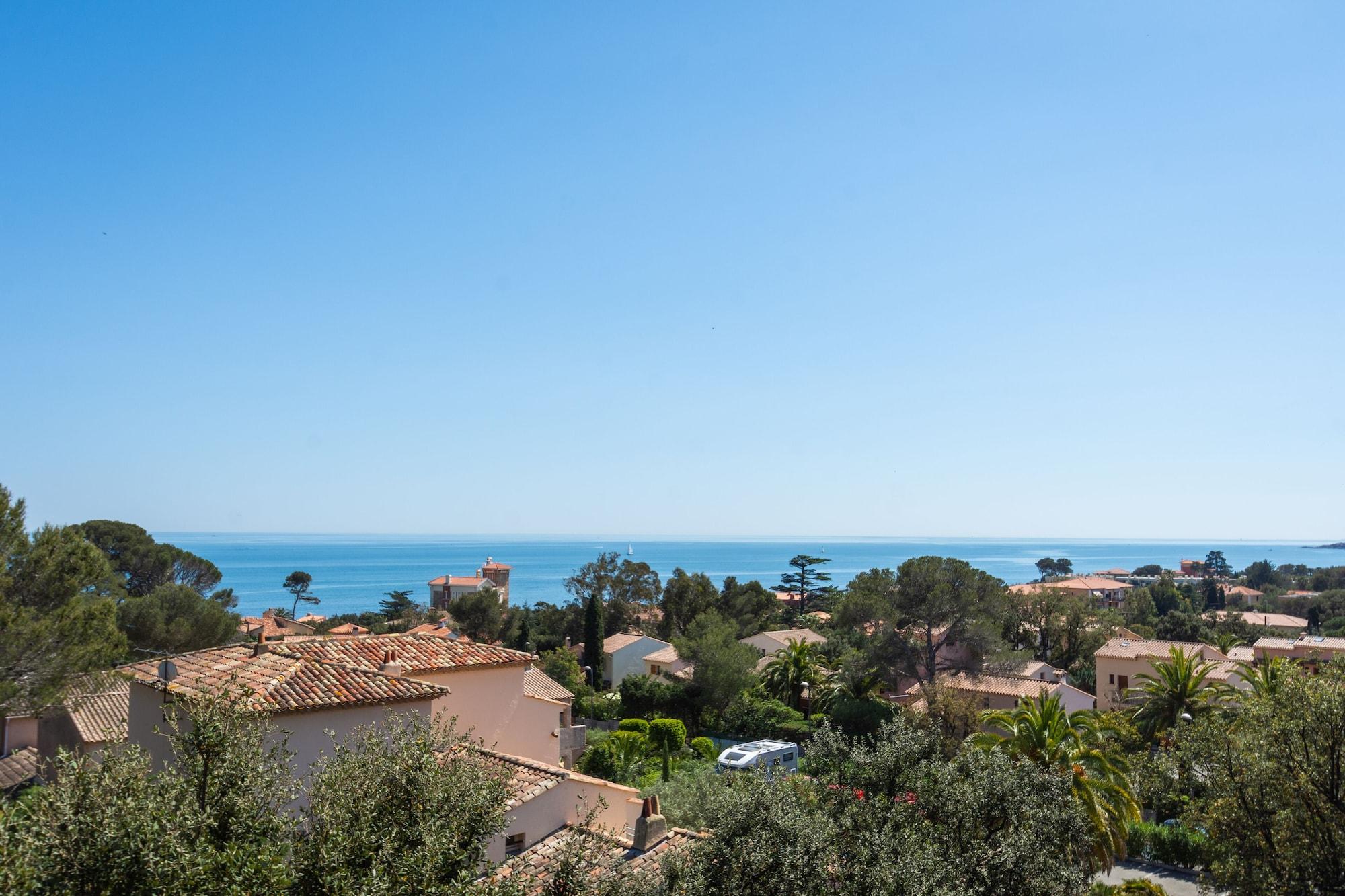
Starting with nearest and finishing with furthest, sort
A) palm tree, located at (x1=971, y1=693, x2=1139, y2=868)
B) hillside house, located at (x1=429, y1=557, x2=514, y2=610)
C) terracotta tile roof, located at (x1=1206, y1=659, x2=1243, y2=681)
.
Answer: palm tree, located at (x1=971, y1=693, x2=1139, y2=868) < terracotta tile roof, located at (x1=1206, y1=659, x2=1243, y2=681) < hillside house, located at (x1=429, y1=557, x2=514, y2=610)

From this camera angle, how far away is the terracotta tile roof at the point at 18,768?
22125 mm

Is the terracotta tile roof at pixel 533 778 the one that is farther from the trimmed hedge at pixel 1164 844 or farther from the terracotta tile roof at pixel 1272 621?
the terracotta tile roof at pixel 1272 621

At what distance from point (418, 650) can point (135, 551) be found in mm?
41601

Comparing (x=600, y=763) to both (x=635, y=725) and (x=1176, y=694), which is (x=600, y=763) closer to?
(x=635, y=725)

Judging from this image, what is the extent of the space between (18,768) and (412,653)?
49.2 ft

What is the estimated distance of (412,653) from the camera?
17.5 metres

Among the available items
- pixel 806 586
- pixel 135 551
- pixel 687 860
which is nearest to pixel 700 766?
pixel 687 860

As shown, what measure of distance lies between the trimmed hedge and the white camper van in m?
9.54

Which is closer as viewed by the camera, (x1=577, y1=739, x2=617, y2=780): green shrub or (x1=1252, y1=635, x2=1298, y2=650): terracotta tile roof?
(x1=577, y1=739, x2=617, y2=780): green shrub

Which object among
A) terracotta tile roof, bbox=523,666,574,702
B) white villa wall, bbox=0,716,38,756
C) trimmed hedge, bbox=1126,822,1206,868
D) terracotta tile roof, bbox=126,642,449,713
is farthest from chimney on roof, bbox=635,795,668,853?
white villa wall, bbox=0,716,38,756

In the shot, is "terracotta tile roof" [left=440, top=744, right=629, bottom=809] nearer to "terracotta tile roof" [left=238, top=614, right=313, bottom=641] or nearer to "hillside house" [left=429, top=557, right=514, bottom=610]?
"terracotta tile roof" [left=238, top=614, right=313, bottom=641]

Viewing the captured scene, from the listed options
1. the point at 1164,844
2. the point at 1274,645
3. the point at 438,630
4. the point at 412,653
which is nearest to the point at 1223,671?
the point at 1274,645

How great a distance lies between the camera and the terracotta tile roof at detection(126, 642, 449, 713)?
13.1m

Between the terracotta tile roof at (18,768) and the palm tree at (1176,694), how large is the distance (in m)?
35.8
